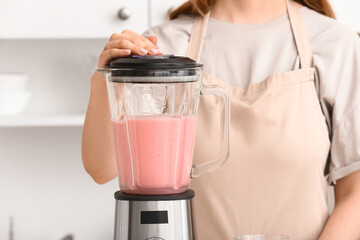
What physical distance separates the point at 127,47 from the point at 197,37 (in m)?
0.44

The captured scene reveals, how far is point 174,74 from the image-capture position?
809 millimetres

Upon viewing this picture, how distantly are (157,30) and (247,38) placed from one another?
7.5 inches

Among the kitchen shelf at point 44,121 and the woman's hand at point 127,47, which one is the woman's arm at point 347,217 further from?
the kitchen shelf at point 44,121

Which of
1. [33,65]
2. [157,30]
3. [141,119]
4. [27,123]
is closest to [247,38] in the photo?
[157,30]

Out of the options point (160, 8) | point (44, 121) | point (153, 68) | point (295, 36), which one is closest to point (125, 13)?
point (160, 8)

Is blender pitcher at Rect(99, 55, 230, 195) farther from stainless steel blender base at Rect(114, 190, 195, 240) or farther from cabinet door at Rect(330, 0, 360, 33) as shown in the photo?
cabinet door at Rect(330, 0, 360, 33)

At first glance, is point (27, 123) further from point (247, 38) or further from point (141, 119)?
point (141, 119)

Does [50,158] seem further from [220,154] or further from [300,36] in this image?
[220,154]

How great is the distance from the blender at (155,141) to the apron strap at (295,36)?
1.25 feet

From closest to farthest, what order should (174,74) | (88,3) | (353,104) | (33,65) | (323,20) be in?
1. (174,74)
2. (353,104)
3. (323,20)
4. (88,3)
5. (33,65)

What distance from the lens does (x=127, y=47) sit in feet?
2.83

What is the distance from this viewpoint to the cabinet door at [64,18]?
192 centimetres

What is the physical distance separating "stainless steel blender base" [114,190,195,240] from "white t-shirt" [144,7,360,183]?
434mm

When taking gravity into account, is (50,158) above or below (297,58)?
below
